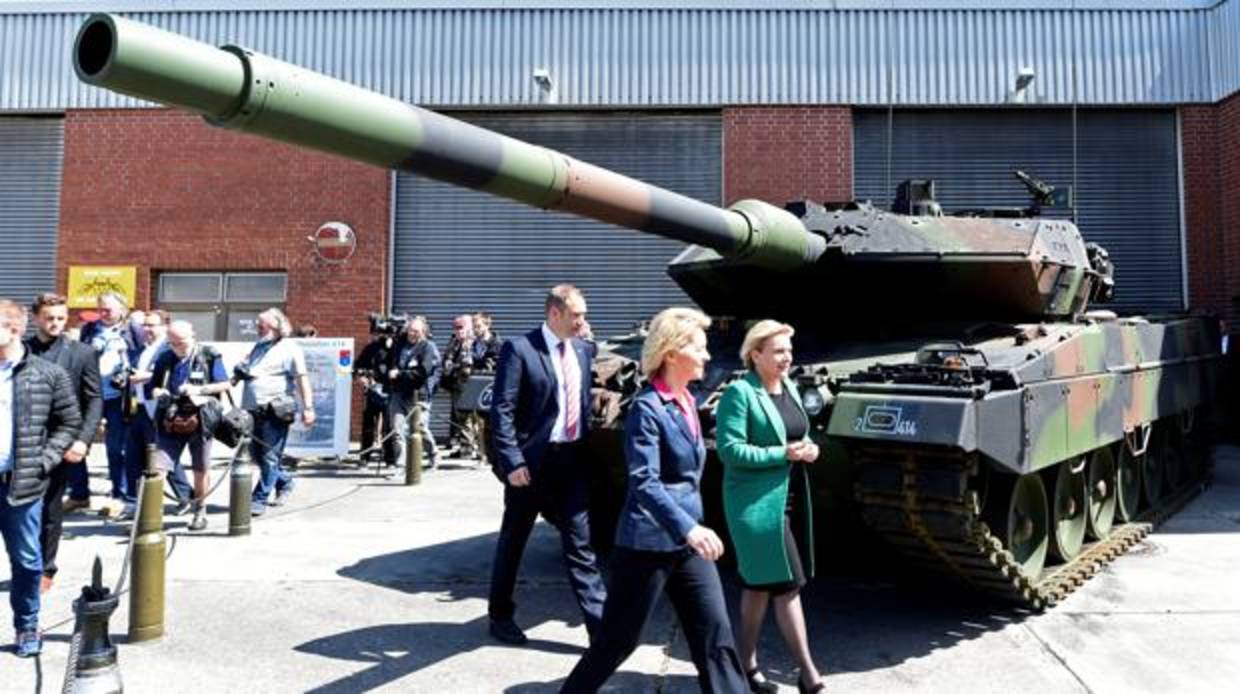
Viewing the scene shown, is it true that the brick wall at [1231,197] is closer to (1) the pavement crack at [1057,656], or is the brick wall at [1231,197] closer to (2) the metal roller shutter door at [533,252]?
(2) the metal roller shutter door at [533,252]

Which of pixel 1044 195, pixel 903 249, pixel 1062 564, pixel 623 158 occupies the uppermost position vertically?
pixel 623 158

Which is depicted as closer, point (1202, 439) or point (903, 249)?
point (903, 249)

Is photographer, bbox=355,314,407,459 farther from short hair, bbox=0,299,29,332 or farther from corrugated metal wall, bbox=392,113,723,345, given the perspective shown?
short hair, bbox=0,299,29,332

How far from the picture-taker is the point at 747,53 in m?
14.1

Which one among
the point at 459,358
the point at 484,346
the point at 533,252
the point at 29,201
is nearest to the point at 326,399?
the point at 459,358

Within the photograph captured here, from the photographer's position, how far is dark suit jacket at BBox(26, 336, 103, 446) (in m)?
5.37

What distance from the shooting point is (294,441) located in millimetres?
11281

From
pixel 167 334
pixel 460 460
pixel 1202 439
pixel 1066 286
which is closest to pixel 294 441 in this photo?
pixel 460 460

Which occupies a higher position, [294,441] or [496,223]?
[496,223]

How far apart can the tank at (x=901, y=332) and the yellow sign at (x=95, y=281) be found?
1028 centimetres

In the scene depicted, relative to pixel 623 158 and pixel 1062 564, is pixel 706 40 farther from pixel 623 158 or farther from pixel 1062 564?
pixel 1062 564

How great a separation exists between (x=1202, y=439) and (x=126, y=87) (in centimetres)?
1084

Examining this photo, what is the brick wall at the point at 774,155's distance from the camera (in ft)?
46.3

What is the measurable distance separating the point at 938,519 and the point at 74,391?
453 cm
